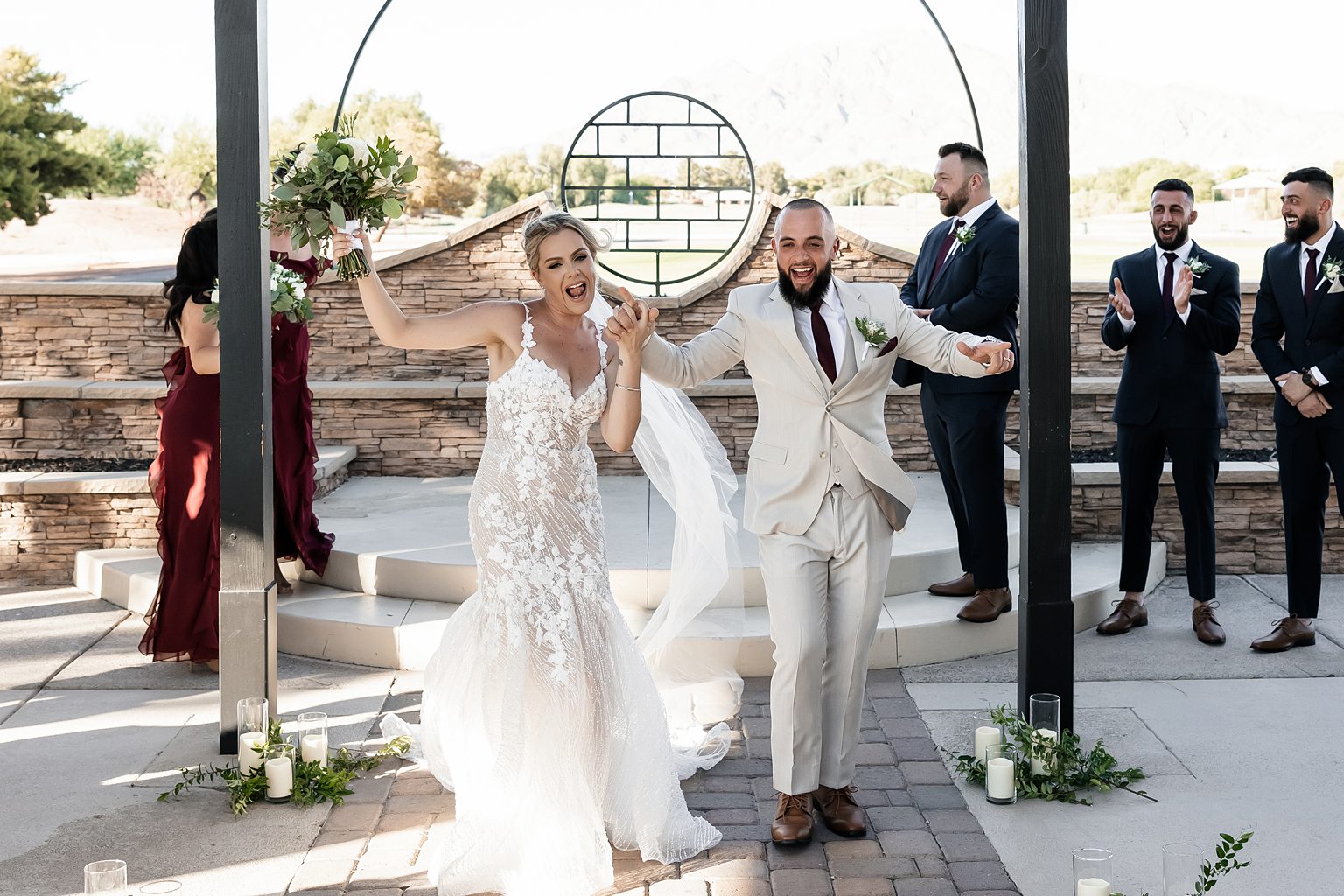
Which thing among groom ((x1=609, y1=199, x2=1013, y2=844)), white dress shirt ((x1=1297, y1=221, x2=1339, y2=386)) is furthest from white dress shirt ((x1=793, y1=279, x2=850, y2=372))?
white dress shirt ((x1=1297, y1=221, x2=1339, y2=386))

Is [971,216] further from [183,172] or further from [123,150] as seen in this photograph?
[123,150]

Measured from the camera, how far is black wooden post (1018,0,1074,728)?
15.3 feet

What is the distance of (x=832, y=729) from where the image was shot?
4.33 m

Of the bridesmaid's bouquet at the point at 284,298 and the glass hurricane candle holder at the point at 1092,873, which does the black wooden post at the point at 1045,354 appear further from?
the bridesmaid's bouquet at the point at 284,298

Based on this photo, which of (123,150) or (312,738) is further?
(123,150)

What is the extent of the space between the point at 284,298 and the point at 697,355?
2114 mm

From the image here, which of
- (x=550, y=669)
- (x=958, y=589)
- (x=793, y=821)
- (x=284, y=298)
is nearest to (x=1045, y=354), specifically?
(x=793, y=821)

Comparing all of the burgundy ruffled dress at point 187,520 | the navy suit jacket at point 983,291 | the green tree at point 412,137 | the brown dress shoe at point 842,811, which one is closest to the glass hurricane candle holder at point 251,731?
the burgundy ruffled dress at point 187,520

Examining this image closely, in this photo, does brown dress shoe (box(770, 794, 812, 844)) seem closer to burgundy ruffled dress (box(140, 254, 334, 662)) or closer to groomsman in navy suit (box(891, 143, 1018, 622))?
groomsman in navy suit (box(891, 143, 1018, 622))

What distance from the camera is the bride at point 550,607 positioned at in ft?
13.5

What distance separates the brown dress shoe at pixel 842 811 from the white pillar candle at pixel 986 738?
615 millimetres

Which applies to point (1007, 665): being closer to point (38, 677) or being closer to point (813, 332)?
point (813, 332)

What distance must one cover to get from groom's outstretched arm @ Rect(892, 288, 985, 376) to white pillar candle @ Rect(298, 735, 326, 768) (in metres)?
2.51

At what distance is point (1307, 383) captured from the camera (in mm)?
6305
